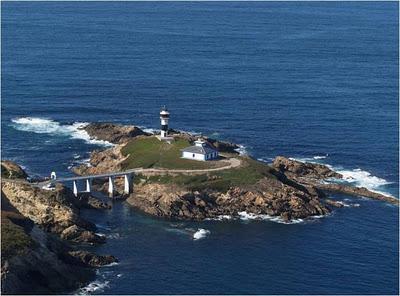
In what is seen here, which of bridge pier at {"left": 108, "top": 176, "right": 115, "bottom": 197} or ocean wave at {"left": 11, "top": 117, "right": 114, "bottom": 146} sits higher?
ocean wave at {"left": 11, "top": 117, "right": 114, "bottom": 146}

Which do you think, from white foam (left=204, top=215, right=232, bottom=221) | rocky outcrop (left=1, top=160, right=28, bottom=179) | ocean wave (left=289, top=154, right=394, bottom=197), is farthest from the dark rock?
ocean wave (left=289, top=154, right=394, bottom=197)

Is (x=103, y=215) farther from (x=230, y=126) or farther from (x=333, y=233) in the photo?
(x=230, y=126)

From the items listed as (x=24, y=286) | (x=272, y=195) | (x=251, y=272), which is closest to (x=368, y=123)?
(x=272, y=195)

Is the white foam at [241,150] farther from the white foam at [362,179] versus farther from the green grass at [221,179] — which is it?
the green grass at [221,179]

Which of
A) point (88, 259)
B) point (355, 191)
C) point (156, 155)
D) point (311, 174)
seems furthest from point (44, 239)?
point (311, 174)

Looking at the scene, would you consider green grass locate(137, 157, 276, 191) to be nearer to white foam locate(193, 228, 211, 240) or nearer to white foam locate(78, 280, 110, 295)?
white foam locate(193, 228, 211, 240)

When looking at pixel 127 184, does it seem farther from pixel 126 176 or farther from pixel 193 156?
pixel 193 156

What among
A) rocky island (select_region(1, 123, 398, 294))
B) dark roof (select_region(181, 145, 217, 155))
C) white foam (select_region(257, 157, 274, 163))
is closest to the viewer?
rocky island (select_region(1, 123, 398, 294))
